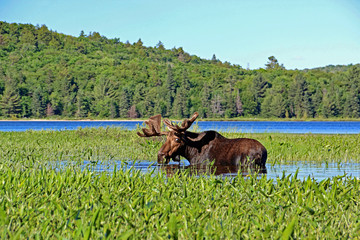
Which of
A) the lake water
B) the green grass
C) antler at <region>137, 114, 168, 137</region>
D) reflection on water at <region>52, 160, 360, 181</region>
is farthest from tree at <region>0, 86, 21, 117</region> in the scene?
the green grass

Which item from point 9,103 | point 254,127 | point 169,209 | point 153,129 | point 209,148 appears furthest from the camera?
point 9,103

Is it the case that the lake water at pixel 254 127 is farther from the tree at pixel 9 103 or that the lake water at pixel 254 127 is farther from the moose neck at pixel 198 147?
the tree at pixel 9 103

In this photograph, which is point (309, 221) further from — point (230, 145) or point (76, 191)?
point (230, 145)

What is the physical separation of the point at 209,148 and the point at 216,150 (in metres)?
0.22

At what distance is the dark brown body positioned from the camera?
46.7 feet

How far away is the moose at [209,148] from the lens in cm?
1425

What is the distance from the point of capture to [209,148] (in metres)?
15.0

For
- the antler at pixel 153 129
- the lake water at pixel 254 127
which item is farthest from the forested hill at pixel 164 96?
the antler at pixel 153 129

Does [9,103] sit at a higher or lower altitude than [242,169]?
lower

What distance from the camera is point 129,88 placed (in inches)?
6865

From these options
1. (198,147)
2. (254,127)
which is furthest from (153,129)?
(254,127)

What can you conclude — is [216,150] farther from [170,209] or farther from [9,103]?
[9,103]

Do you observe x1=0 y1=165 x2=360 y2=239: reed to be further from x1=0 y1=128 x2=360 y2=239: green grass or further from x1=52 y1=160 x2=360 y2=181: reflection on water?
x1=52 y1=160 x2=360 y2=181: reflection on water

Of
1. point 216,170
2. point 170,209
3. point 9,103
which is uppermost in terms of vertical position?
point 170,209
